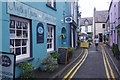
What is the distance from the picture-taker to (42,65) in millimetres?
6031

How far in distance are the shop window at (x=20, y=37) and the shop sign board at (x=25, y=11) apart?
0.99ft

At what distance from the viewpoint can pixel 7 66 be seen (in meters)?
2.68

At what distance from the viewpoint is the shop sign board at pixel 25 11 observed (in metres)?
4.58

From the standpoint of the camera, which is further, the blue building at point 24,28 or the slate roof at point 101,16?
the slate roof at point 101,16

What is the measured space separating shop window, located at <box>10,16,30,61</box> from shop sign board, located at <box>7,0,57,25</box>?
0.30m

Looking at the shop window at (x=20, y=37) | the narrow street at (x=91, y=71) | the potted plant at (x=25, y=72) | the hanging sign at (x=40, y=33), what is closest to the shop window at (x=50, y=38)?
the hanging sign at (x=40, y=33)

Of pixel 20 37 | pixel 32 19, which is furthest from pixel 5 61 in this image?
pixel 32 19

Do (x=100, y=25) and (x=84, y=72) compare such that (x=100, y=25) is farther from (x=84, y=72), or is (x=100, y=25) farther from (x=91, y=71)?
(x=84, y=72)

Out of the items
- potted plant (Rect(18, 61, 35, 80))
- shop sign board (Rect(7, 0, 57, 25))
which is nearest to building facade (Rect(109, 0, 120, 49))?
shop sign board (Rect(7, 0, 57, 25))

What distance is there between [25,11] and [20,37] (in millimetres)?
1289

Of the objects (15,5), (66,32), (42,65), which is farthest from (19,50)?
(66,32)

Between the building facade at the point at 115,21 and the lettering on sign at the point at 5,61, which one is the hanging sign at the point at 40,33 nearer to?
the lettering on sign at the point at 5,61

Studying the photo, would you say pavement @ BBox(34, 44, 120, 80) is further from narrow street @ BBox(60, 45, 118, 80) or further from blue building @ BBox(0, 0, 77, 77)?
Answer: blue building @ BBox(0, 0, 77, 77)

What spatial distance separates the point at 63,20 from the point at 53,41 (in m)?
2.88
